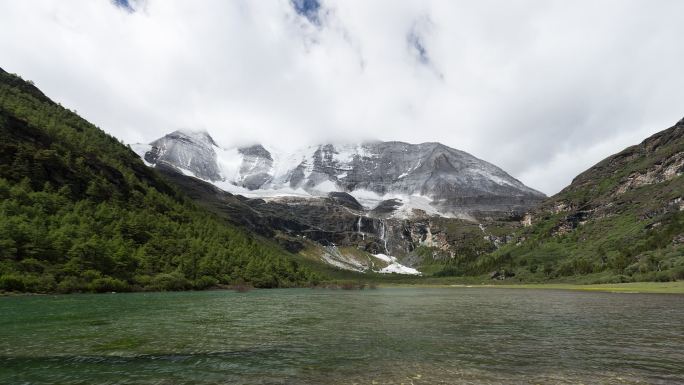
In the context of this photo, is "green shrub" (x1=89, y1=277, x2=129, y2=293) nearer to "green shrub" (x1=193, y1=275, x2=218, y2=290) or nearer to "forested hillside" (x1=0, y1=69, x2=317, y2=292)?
"forested hillside" (x1=0, y1=69, x2=317, y2=292)

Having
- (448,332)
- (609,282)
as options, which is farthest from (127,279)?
(609,282)

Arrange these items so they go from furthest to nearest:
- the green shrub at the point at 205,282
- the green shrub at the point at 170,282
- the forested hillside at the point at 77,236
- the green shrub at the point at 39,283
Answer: the green shrub at the point at 205,282, the green shrub at the point at 170,282, the forested hillside at the point at 77,236, the green shrub at the point at 39,283

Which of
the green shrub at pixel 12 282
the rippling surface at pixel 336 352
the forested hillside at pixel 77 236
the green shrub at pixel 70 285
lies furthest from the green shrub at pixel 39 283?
the rippling surface at pixel 336 352

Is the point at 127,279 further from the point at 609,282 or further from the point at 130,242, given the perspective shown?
the point at 609,282

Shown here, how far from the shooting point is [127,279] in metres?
122

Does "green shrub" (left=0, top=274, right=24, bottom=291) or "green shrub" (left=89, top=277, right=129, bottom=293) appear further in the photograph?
"green shrub" (left=89, top=277, right=129, bottom=293)

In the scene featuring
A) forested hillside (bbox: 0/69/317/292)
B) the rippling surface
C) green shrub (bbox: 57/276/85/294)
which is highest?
forested hillside (bbox: 0/69/317/292)

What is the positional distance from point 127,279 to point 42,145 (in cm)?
10517

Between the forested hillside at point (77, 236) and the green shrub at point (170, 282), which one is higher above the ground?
the forested hillside at point (77, 236)

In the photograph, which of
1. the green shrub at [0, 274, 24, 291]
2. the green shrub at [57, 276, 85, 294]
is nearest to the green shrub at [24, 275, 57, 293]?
the green shrub at [0, 274, 24, 291]

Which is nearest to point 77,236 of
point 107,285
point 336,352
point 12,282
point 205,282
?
point 107,285

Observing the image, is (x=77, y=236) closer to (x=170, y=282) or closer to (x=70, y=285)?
(x=170, y=282)

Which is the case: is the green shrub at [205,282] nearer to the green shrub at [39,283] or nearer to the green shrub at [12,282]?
the green shrub at [39,283]

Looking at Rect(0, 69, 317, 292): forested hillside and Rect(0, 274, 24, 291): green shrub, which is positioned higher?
Rect(0, 69, 317, 292): forested hillside
